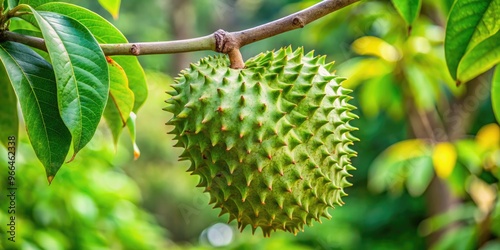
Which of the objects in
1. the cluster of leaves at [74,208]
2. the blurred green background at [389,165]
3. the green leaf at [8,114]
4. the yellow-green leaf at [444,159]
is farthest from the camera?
the yellow-green leaf at [444,159]

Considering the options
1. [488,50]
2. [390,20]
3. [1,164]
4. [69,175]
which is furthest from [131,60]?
[390,20]

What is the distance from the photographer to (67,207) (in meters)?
2.70

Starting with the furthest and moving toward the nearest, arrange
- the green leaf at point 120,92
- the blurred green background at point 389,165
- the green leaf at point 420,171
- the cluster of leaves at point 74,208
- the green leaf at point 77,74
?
the green leaf at point 420,171, the blurred green background at point 389,165, the cluster of leaves at point 74,208, the green leaf at point 120,92, the green leaf at point 77,74

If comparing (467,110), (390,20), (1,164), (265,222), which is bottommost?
(265,222)

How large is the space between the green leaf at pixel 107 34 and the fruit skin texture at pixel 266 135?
10 cm

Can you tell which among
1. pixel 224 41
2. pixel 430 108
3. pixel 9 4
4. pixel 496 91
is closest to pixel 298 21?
pixel 224 41

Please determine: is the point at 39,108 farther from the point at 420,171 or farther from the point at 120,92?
the point at 420,171

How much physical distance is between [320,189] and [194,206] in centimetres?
941

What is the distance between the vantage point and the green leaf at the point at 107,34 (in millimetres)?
1096

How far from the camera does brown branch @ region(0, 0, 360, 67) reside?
99cm

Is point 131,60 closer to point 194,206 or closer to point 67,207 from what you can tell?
point 67,207

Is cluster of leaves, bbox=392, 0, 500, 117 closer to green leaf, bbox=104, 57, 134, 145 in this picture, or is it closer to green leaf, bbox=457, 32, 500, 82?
green leaf, bbox=457, 32, 500, 82

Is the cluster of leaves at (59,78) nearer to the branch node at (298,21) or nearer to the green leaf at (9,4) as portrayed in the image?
the green leaf at (9,4)

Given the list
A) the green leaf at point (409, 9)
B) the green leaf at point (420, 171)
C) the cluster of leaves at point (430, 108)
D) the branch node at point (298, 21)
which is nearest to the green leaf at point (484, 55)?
the green leaf at point (409, 9)
